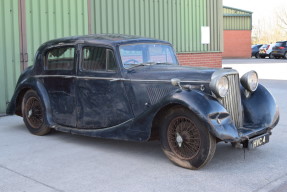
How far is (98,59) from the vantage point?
19.2ft

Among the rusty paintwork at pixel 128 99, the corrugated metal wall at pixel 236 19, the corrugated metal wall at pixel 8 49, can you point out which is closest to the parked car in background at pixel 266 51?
the corrugated metal wall at pixel 236 19

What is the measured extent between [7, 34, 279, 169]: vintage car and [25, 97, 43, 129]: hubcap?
0.05 ft

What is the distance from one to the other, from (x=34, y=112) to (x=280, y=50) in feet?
102

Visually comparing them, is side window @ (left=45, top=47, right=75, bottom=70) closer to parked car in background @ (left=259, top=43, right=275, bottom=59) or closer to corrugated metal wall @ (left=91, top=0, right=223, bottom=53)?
corrugated metal wall @ (left=91, top=0, right=223, bottom=53)

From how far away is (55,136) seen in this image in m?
6.73

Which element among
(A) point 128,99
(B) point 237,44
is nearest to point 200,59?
(A) point 128,99

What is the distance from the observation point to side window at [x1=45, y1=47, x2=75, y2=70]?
6210mm

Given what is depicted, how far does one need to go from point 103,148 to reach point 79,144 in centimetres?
46

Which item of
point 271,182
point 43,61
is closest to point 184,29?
point 43,61

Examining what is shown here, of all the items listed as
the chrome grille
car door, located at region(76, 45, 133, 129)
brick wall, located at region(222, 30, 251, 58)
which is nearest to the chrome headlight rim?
the chrome grille

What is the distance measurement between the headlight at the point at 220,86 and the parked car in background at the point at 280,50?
31654 millimetres

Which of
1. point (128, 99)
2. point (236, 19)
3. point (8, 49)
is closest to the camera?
point (128, 99)

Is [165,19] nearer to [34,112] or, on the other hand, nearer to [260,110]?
[34,112]

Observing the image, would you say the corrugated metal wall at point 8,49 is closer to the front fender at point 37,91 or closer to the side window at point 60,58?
the front fender at point 37,91
